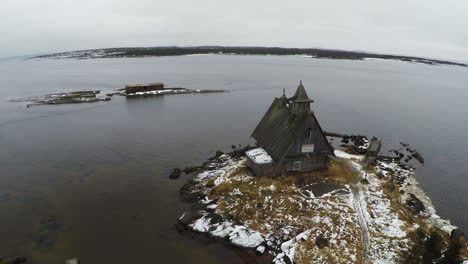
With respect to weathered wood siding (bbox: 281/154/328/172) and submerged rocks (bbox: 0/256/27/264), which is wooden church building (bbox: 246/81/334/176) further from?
submerged rocks (bbox: 0/256/27/264)

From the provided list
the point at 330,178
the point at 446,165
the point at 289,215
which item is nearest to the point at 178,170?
the point at 289,215

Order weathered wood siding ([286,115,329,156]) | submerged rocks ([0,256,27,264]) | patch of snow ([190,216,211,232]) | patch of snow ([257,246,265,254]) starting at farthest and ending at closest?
weathered wood siding ([286,115,329,156]), patch of snow ([190,216,211,232]), patch of snow ([257,246,265,254]), submerged rocks ([0,256,27,264])

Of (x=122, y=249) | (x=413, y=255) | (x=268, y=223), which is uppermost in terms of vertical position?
(x=413, y=255)

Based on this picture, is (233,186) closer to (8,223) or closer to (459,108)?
(8,223)

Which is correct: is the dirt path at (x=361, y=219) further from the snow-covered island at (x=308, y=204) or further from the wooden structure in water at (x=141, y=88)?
the wooden structure in water at (x=141, y=88)

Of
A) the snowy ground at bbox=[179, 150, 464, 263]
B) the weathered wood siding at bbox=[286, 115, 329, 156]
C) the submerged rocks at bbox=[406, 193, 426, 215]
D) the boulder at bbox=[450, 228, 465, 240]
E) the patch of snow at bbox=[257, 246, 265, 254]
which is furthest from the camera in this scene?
the weathered wood siding at bbox=[286, 115, 329, 156]

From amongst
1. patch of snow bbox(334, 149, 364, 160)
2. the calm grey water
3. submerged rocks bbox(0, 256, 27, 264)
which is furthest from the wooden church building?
submerged rocks bbox(0, 256, 27, 264)

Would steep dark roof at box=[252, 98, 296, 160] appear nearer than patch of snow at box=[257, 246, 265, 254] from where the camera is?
No
